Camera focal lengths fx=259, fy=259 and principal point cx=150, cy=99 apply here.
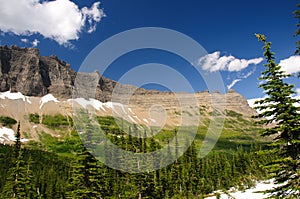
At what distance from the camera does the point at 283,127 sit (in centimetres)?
1412

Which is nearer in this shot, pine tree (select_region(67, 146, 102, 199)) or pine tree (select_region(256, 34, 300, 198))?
pine tree (select_region(256, 34, 300, 198))

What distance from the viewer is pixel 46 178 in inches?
4021

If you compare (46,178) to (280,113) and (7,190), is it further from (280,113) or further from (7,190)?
(280,113)

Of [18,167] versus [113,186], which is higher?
[18,167]

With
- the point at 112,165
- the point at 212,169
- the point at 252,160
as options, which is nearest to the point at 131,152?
the point at 112,165

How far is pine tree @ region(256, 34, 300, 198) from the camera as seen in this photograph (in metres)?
14.0

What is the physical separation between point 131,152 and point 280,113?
40138 mm

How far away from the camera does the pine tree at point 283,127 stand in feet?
46.0

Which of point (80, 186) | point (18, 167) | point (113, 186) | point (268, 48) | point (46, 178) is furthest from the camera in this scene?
point (46, 178)

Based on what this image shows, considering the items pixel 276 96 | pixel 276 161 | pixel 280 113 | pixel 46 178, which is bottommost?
pixel 46 178

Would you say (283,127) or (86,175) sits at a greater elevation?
(283,127)

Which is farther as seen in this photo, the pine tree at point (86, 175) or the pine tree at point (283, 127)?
the pine tree at point (86, 175)

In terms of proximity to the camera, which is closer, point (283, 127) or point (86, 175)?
point (283, 127)

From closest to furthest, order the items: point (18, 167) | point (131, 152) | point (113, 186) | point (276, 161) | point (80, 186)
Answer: point (276, 161) → point (80, 186) → point (18, 167) → point (131, 152) → point (113, 186)
